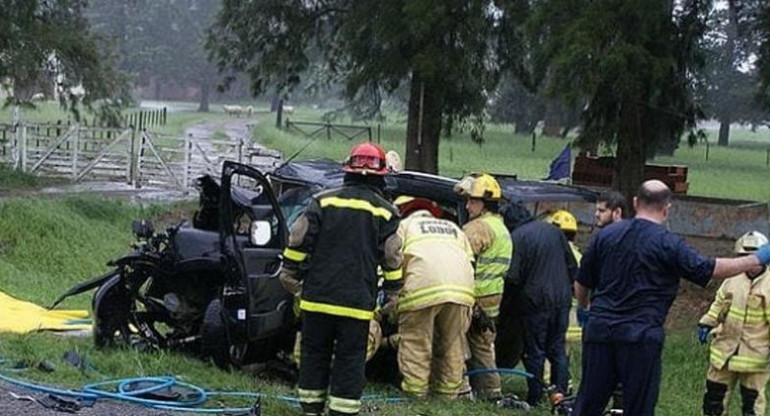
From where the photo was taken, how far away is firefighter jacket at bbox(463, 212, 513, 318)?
8438 millimetres

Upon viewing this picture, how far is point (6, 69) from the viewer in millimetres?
21844

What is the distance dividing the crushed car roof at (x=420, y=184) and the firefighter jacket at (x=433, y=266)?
25.5 inches

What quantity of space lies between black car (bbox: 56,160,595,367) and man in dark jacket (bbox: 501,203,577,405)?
0.64 meters

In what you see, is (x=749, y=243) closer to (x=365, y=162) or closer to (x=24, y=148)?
(x=365, y=162)

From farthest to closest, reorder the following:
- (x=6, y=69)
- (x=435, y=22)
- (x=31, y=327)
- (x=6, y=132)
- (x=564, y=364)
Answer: (x=6, y=132) → (x=6, y=69) → (x=435, y=22) → (x=31, y=327) → (x=564, y=364)

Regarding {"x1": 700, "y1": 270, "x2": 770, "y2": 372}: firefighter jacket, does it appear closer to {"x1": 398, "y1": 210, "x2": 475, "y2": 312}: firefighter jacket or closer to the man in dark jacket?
the man in dark jacket

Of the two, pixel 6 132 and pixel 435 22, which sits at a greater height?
pixel 435 22

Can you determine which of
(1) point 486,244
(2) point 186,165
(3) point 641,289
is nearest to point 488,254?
(1) point 486,244

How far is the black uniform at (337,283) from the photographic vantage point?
6.52 m

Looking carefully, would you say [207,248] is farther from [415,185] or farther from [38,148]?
[38,148]

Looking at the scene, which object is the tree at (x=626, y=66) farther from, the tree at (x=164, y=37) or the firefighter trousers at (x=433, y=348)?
the tree at (x=164, y=37)

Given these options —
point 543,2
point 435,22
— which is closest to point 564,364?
point 543,2

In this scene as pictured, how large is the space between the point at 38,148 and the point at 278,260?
19.9 meters

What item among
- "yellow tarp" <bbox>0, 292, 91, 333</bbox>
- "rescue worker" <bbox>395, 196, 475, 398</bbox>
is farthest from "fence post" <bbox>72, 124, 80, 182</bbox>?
"rescue worker" <bbox>395, 196, 475, 398</bbox>
